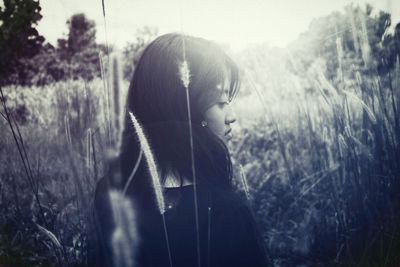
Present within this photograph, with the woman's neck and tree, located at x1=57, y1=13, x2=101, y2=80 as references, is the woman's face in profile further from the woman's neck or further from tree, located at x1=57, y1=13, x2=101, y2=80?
tree, located at x1=57, y1=13, x2=101, y2=80

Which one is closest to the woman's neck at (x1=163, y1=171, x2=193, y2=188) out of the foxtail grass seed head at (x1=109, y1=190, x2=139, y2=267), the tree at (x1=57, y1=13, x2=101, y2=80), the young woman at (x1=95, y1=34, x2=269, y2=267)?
the young woman at (x1=95, y1=34, x2=269, y2=267)

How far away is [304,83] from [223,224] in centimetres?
128

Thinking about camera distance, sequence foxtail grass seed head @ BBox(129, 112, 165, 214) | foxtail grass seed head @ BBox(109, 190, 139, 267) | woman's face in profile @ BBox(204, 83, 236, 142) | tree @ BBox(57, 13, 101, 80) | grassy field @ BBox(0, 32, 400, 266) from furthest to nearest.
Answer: tree @ BBox(57, 13, 101, 80) < grassy field @ BBox(0, 32, 400, 266) < woman's face in profile @ BBox(204, 83, 236, 142) < foxtail grass seed head @ BBox(109, 190, 139, 267) < foxtail grass seed head @ BBox(129, 112, 165, 214)

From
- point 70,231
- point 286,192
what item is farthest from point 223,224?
point 286,192

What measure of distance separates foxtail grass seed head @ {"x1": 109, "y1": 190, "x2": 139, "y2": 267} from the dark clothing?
17 mm

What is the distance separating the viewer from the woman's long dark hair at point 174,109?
35.2 inches

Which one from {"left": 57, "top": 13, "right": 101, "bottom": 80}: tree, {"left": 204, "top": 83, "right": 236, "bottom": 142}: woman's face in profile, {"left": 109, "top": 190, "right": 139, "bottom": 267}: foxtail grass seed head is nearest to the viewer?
{"left": 109, "top": 190, "right": 139, "bottom": 267}: foxtail grass seed head

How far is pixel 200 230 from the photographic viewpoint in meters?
0.87

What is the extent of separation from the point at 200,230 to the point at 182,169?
6.1 inches

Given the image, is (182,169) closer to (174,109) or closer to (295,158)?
(174,109)

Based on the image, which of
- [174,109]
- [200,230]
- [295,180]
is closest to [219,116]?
[174,109]

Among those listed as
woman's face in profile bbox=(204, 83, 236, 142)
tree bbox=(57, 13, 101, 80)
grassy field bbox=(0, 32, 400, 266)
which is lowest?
grassy field bbox=(0, 32, 400, 266)

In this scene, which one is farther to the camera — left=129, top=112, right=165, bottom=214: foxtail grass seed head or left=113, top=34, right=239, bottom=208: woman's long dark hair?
left=113, top=34, right=239, bottom=208: woman's long dark hair

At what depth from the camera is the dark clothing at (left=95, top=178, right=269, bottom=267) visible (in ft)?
2.81
